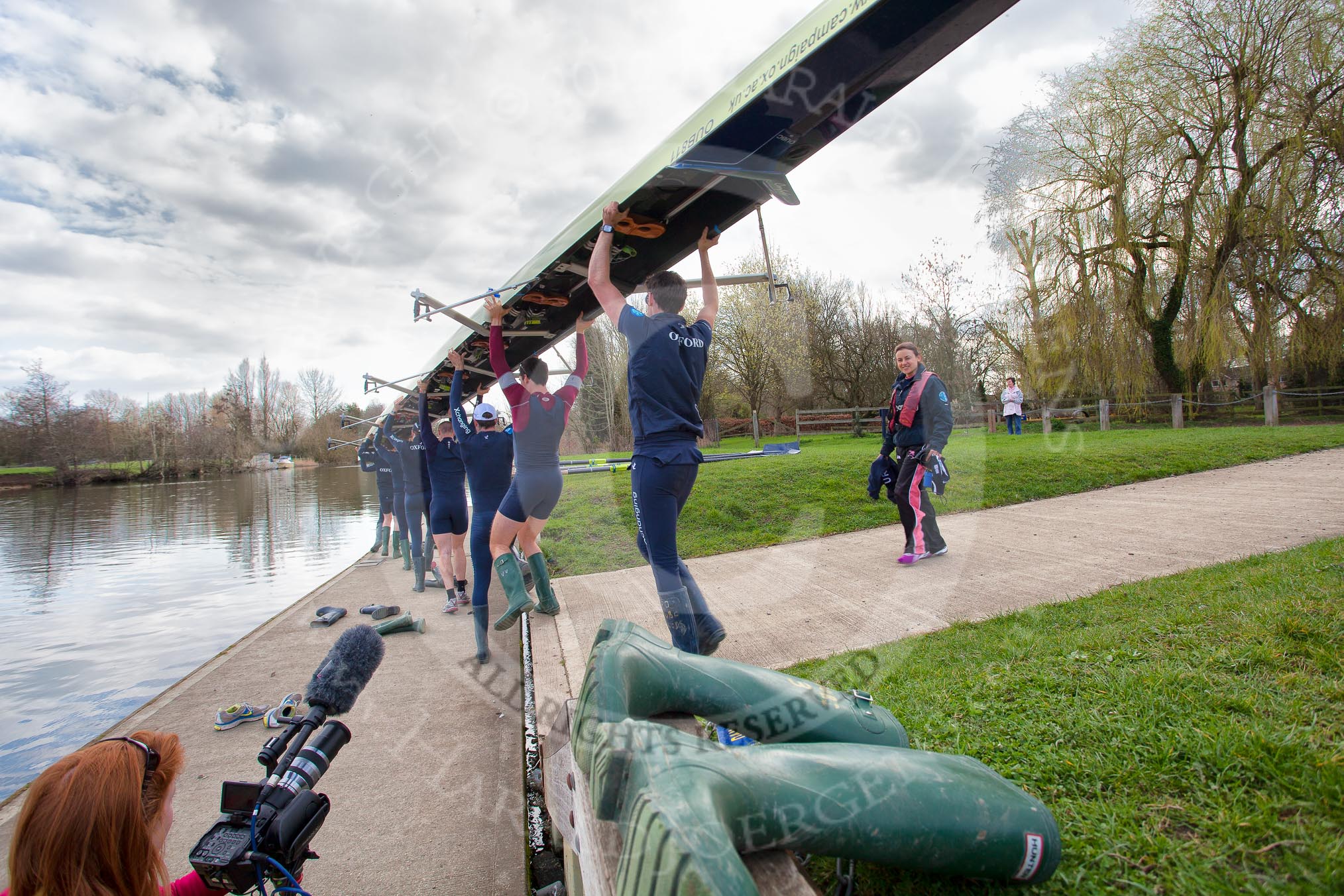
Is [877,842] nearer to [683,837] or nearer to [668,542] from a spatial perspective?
[683,837]

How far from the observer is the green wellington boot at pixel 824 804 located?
1147mm

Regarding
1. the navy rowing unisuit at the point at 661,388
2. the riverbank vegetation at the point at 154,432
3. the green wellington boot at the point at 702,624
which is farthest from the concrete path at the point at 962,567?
the riverbank vegetation at the point at 154,432

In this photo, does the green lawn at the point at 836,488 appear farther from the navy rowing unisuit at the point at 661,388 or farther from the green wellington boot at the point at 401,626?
the navy rowing unisuit at the point at 661,388

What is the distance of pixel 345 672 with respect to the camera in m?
1.79

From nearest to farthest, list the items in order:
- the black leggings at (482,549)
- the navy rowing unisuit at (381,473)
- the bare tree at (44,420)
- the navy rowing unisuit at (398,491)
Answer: the black leggings at (482,549), the navy rowing unisuit at (398,491), the navy rowing unisuit at (381,473), the bare tree at (44,420)

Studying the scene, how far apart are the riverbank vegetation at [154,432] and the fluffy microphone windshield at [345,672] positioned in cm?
3990

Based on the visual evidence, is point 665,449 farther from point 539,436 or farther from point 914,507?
point 914,507

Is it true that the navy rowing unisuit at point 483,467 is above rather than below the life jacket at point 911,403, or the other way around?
below

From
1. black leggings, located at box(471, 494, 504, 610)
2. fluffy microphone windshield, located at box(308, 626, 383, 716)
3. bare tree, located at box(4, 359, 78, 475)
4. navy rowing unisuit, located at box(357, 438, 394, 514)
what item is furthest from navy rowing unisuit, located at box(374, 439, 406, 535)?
bare tree, located at box(4, 359, 78, 475)

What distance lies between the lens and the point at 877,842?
1304 mm

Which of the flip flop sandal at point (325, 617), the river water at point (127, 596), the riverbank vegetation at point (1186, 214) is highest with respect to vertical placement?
the riverbank vegetation at point (1186, 214)

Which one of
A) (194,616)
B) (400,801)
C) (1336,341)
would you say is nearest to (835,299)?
(1336,341)

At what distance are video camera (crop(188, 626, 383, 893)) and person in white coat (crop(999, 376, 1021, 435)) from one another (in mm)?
18396

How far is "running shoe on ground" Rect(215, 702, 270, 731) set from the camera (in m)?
3.94
